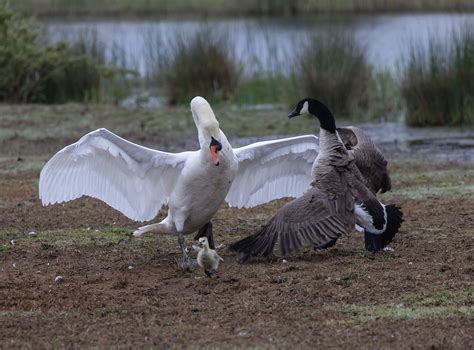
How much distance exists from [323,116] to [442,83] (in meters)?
9.23

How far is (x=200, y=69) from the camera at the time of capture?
21172 millimetres

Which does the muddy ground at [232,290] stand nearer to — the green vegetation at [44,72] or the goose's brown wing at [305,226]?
the goose's brown wing at [305,226]

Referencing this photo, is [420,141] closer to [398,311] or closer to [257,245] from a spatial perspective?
[257,245]

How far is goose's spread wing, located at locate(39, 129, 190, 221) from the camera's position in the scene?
8.84m

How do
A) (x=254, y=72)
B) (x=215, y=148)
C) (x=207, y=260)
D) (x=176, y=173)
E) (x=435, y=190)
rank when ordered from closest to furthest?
(x=207, y=260) → (x=215, y=148) → (x=176, y=173) → (x=435, y=190) → (x=254, y=72)

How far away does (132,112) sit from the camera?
20141mm

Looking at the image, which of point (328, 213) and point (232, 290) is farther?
point (328, 213)

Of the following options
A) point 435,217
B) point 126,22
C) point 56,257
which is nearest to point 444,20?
point 126,22

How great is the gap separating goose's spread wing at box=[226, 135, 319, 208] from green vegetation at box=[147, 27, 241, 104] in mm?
11423

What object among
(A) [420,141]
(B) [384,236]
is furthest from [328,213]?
(A) [420,141]

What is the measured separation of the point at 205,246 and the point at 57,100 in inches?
572

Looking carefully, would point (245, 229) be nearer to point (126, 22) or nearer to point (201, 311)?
point (201, 311)

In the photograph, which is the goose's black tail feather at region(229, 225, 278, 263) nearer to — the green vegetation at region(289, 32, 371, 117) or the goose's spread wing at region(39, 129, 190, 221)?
the goose's spread wing at region(39, 129, 190, 221)

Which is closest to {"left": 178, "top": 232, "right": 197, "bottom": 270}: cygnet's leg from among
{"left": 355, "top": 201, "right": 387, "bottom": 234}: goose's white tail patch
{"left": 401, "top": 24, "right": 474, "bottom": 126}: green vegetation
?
{"left": 355, "top": 201, "right": 387, "bottom": 234}: goose's white tail patch
